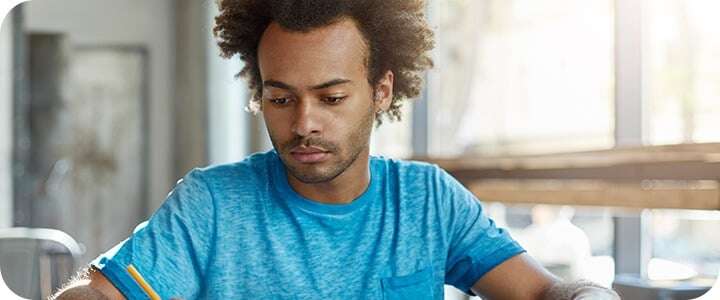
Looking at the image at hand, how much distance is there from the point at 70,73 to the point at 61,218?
879mm

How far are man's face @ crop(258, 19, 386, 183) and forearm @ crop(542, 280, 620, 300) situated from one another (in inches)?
13.8

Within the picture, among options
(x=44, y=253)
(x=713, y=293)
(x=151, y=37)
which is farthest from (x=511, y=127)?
(x=151, y=37)

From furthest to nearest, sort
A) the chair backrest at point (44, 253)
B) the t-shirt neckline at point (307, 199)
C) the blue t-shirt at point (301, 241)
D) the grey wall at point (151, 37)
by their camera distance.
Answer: the grey wall at point (151, 37), the chair backrest at point (44, 253), the t-shirt neckline at point (307, 199), the blue t-shirt at point (301, 241)

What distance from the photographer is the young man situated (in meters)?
1.52

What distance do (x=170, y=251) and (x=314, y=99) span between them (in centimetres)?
29

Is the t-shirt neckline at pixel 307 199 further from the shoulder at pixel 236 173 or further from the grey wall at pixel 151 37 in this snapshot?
the grey wall at pixel 151 37

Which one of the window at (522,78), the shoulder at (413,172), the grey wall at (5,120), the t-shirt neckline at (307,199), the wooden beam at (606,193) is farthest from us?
the grey wall at (5,120)

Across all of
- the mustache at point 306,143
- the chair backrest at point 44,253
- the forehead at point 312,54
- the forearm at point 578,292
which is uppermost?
the forehead at point 312,54

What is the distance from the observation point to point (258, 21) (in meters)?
1.65

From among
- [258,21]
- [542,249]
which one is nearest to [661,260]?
[542,249]

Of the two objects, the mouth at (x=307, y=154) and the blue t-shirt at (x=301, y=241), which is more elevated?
the mouth at (x=307, y=154)

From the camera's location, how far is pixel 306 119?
1.52 meters

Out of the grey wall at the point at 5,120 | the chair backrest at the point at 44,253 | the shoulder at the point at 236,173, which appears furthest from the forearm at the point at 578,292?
the grey wall at the point at 5,120

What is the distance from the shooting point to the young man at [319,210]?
1.52 m
